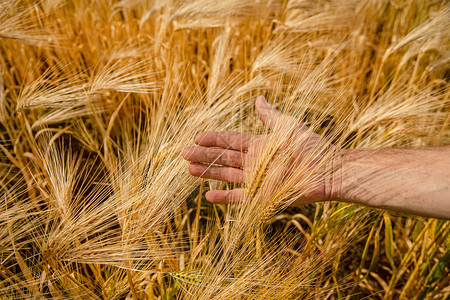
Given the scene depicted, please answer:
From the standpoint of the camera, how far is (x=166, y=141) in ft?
2.92

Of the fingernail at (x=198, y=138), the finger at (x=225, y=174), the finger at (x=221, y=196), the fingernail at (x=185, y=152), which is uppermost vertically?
the fingernail at (x=198, y=138)

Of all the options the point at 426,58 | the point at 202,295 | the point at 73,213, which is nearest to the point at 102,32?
the point at 73,213

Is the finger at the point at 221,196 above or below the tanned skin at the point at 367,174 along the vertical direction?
below

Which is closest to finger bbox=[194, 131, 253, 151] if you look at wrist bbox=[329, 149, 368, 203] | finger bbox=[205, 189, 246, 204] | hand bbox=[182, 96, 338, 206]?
hand bbox=[182, 96, 338, 206]

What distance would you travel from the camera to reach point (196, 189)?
129cm

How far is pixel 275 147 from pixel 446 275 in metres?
0.74

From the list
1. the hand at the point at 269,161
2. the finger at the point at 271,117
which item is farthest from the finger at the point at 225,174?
the finger at the point at 271,117

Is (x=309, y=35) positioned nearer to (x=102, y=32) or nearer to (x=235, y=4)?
(x=235, y=4)

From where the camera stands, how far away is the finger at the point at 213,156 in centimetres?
83

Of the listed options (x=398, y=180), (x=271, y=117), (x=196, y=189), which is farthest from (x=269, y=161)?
(x=196, y=189)

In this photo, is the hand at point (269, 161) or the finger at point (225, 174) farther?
the finger at point (225, 174)

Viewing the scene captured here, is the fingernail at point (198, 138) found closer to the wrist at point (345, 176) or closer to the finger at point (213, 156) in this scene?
the finger at point (213, 156)

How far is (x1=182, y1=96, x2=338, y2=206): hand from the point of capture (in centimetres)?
75

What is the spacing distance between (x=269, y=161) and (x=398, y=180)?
13.8 inches
